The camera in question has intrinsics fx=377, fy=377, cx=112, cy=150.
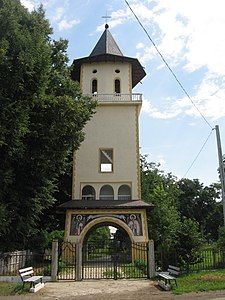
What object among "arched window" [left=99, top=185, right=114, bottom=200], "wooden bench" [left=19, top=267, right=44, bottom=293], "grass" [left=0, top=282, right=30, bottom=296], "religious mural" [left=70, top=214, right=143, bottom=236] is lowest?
"grass" [left=0, top=282, right=30, bottom=296]

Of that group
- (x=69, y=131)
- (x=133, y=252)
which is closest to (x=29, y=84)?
(x=69, y=131)

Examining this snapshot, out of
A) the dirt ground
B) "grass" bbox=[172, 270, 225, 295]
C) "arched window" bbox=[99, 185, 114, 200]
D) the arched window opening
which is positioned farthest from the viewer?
the arched window opening

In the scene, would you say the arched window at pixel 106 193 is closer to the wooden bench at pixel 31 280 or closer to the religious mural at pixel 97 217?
the religious mural at pixel 97 217

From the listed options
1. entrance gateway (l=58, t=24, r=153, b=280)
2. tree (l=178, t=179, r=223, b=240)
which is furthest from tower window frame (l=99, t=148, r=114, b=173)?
tree (l=178, t=179, r=223, b=240)

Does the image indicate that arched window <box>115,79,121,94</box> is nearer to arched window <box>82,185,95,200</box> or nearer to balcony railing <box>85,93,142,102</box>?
balcony railing <box>85,93,142,102</box>

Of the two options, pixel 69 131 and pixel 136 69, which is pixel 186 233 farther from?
pixel 136 69

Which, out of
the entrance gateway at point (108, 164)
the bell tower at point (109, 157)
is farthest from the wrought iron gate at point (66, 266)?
the bell tower at point (109, 157)

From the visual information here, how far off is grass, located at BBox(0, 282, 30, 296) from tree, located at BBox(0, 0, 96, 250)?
2.42 m

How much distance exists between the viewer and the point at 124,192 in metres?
27.2

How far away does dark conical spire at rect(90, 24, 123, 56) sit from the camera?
Answer: 99.6 ft

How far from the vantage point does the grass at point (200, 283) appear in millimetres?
12977

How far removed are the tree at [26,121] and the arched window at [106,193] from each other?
7.42 m

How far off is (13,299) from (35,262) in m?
10.8

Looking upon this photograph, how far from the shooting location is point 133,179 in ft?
88.6
